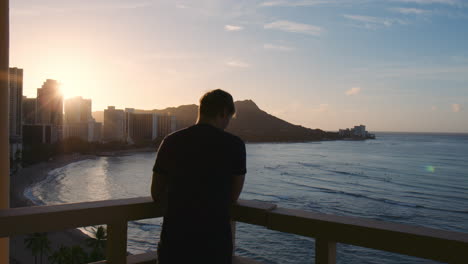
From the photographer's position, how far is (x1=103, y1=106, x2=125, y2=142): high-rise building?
96500 millimetres

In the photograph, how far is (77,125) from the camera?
90312mm

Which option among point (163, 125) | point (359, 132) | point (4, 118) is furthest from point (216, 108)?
point (359, 132)

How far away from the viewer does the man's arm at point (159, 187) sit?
1466mm

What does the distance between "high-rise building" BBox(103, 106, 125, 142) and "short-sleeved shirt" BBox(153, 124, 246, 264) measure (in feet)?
326

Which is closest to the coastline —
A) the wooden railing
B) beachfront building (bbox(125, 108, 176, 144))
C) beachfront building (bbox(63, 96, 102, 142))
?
the wooden railing

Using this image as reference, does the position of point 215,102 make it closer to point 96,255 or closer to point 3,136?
point 3,136

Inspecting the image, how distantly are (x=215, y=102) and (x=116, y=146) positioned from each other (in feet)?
262

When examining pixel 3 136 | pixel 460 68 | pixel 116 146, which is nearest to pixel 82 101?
pixel 116 146

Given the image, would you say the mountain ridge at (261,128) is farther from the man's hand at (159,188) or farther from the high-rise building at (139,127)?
the man's hand at (159,188)

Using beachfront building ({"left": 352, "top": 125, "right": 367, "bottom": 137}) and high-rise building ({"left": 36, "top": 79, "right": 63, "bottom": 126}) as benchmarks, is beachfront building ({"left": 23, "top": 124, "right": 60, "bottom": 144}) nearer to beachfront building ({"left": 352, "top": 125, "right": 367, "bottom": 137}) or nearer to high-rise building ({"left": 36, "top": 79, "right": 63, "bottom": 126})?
high-rise building ({"left": 36, "top": 79, "right": 63, "bottom": 126})

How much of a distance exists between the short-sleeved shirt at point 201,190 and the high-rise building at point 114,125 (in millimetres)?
99246

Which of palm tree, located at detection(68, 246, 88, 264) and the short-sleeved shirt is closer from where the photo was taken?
the short-sleeved shirt

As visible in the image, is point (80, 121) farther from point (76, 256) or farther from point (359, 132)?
point (359, 132)

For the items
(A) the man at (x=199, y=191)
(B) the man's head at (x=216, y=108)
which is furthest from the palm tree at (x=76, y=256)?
(B) the man's head at (x=216, y=108)
